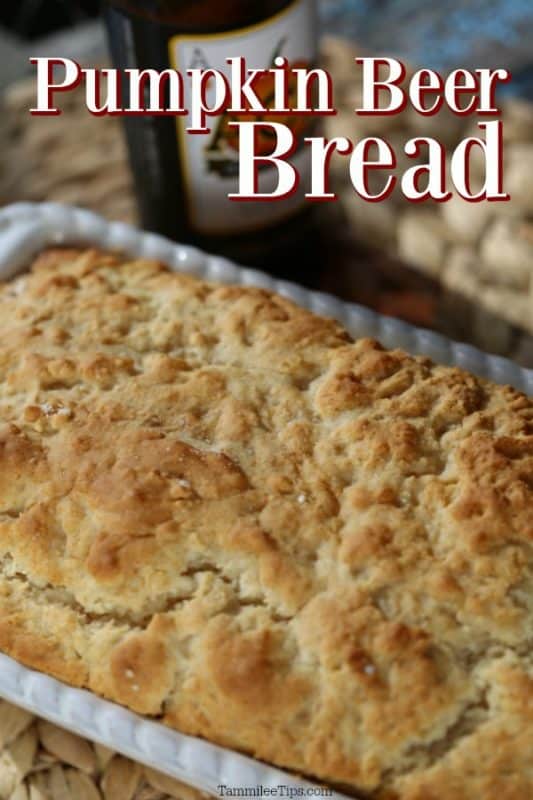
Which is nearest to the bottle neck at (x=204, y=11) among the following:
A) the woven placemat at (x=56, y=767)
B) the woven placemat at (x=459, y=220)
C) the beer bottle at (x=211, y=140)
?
the beer bottle at (x=211, y=140)

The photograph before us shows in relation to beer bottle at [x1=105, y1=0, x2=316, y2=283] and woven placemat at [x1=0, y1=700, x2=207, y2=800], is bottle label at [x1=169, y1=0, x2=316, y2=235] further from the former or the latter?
woven placemat at [x1=0, y1=700, x2=207, y2=800]

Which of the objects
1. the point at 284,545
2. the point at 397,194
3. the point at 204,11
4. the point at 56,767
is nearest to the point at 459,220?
the point at 397,194

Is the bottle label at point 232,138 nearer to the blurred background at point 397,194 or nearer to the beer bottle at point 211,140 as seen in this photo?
the beer bottle at point 211,140

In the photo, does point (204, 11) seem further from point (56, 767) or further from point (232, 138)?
point (56, 767)

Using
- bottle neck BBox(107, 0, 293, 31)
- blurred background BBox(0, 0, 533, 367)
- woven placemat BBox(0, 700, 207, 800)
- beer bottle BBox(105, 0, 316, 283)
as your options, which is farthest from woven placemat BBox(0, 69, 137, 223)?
woven placemat BBox(0, 700, 207, 800)

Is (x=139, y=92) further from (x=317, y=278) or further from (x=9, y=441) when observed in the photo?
(x=9, y=441)

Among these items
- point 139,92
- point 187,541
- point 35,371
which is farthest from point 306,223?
point 187,541
